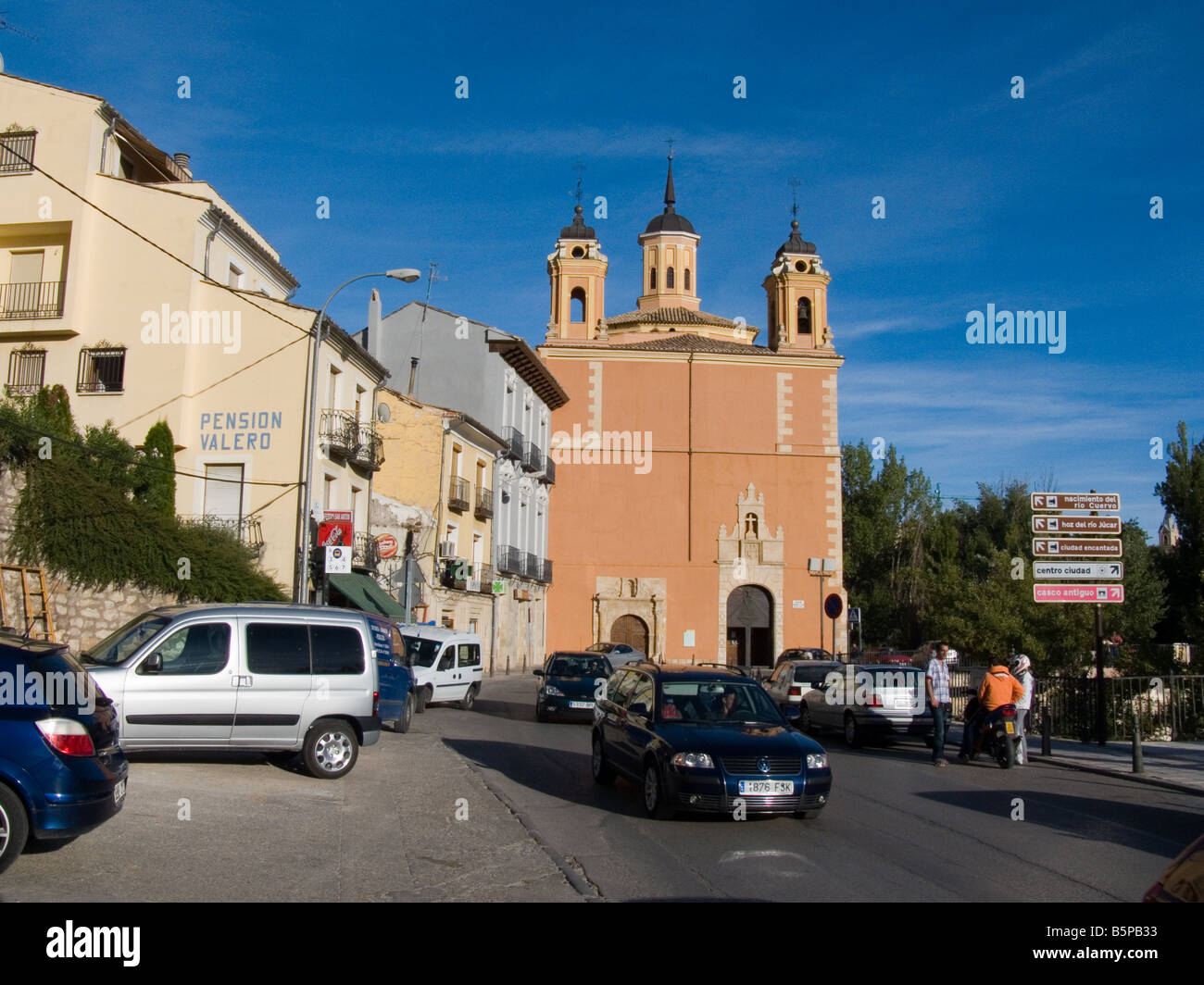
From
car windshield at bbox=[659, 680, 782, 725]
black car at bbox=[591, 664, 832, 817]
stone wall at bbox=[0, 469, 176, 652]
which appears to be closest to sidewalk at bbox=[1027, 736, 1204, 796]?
car windshield at bbox=[659, 680, 782, 725]

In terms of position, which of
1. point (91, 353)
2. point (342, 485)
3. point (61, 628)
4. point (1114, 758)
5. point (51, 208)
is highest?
point (51, 208)

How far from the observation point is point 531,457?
4706cm

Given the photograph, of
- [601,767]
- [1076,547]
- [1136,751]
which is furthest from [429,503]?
[1136,751]

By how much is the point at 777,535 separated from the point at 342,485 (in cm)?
2630

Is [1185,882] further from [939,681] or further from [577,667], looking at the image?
[577,667]

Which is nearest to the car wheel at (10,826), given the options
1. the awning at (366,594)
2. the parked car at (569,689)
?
the parked car at (569,689)

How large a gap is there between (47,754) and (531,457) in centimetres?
4005

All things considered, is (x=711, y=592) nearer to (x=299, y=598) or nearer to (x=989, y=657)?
(x=989, y=657)

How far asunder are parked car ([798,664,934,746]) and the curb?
2.06 meters

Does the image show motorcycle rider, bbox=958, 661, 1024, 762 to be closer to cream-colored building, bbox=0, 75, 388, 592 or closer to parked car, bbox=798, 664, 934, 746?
parked car, bbox=798, 664, 934, 746

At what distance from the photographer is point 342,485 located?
3052 centimetres

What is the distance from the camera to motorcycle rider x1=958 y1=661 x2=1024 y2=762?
53.0ft
